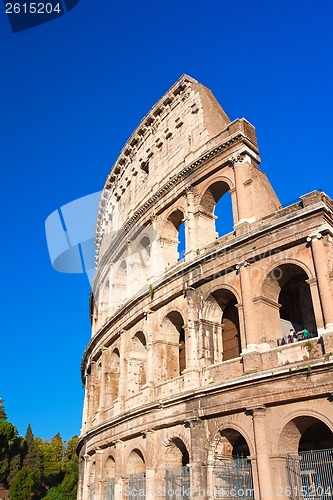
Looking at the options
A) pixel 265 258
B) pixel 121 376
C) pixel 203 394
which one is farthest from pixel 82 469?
pixel 265 258

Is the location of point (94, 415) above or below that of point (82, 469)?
above

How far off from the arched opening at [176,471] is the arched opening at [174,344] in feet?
7.21

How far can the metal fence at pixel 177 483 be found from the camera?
486 inches

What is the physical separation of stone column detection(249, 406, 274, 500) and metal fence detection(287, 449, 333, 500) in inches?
18.4

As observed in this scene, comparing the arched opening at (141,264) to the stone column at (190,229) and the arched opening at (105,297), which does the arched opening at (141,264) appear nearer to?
the stone column at (190,229)

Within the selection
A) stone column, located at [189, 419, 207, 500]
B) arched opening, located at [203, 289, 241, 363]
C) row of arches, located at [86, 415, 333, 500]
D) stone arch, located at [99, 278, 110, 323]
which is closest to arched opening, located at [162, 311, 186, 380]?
arched opening, located at [203, 289, 241, 363]

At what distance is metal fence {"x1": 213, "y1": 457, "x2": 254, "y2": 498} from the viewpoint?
1097 centimetres

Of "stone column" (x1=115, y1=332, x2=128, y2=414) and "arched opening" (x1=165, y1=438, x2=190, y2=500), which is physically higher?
"stone column" (x1=115, y1=332, x2=128, y2=414)

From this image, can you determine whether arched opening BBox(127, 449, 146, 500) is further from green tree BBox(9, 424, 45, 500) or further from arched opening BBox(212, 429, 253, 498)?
green tree BBox(9, 424, 45, 500)

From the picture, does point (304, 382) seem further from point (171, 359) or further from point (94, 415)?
point (94, 415)

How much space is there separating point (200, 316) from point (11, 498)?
113 ft

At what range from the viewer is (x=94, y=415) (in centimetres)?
1997

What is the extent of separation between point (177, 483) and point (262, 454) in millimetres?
3241

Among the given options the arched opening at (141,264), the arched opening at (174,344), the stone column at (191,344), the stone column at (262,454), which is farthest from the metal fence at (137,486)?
the arched opening at (141,264)
